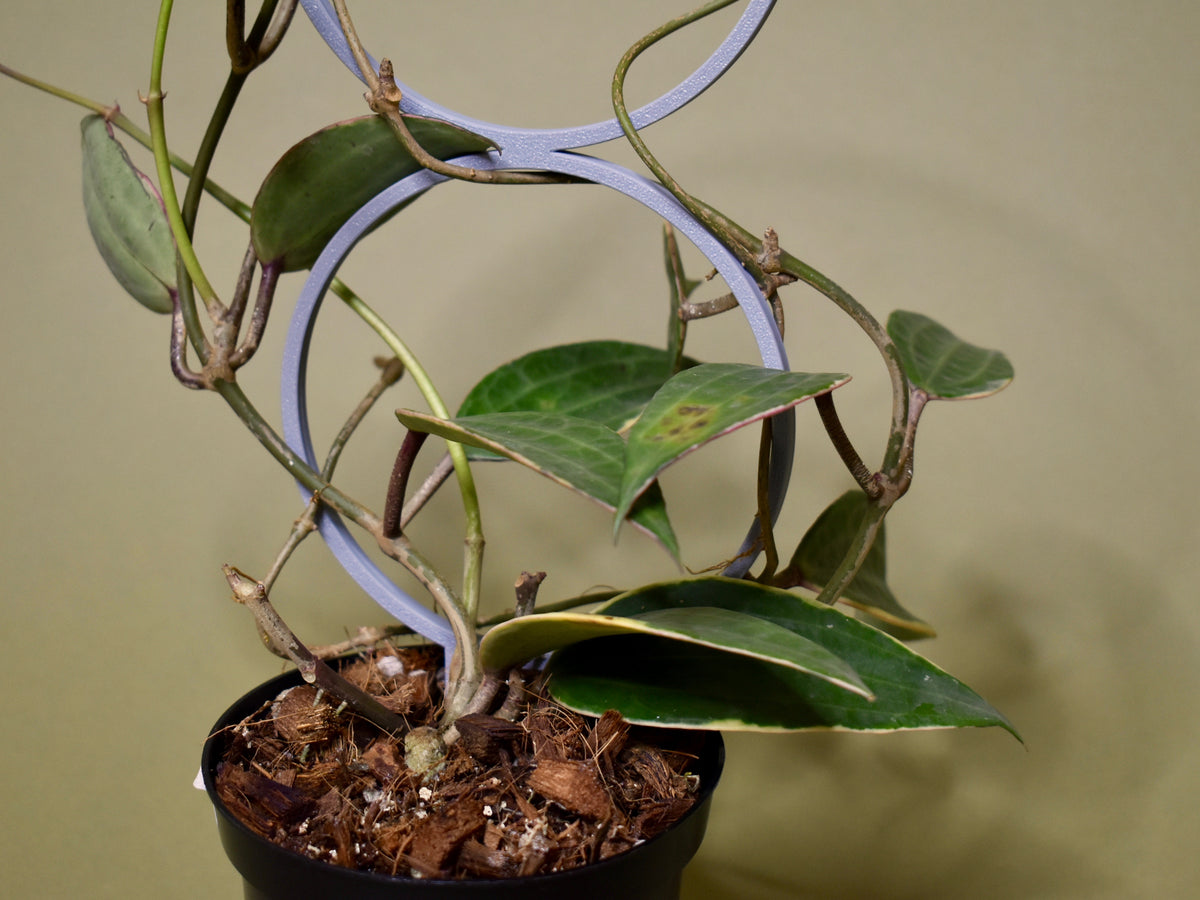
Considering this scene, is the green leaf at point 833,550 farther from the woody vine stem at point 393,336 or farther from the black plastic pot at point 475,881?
the black plastic pot at point 475,881

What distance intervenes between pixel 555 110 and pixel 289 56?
0.91ft

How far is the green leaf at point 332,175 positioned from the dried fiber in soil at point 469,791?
0.30m

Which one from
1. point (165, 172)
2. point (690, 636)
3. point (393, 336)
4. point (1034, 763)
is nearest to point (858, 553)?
point (690, 636)

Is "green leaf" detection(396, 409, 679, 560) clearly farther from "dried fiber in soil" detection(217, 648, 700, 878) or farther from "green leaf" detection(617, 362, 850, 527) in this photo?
"dried fiber in soil" detection(217, 648, 700, 878)

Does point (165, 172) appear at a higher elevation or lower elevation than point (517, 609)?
higher

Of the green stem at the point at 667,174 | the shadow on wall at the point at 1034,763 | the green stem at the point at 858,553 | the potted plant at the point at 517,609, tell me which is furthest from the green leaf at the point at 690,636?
the shadow on wall at the point at 1034,763

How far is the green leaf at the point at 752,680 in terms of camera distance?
1.69ft

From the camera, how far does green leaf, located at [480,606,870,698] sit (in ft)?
1.43

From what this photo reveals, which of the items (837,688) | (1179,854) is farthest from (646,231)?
(1179,854)

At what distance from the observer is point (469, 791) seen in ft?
1.89

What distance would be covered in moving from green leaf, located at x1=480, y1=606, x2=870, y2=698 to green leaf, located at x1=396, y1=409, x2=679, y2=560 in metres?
0.05

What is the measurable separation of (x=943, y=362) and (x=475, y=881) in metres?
0.42

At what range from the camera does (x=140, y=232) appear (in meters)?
0.66

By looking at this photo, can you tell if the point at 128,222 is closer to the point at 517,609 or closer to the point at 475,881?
the point at 517,609
